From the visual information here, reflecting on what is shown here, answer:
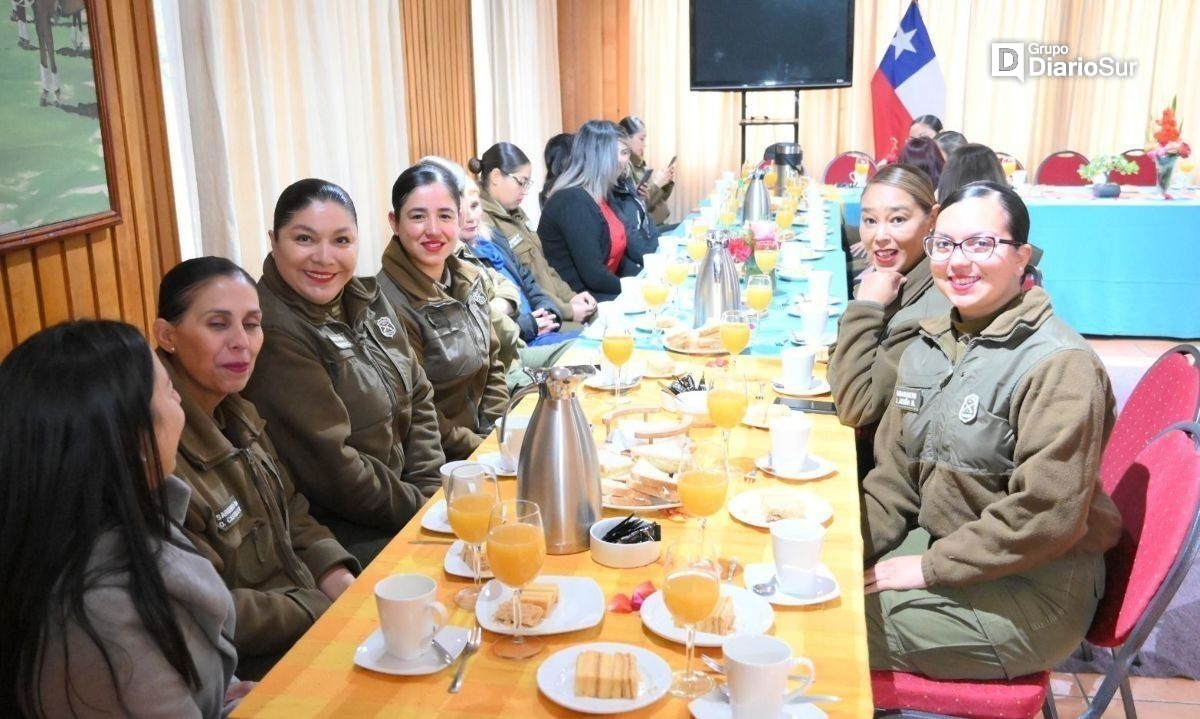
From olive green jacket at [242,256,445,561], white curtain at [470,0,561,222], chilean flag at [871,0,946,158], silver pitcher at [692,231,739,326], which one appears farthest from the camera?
chilean flag at [871,0,946,158]

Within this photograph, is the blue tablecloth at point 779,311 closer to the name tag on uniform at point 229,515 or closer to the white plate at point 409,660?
the name tag on uniform at point 229,515

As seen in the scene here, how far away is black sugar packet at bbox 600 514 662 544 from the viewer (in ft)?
4.94

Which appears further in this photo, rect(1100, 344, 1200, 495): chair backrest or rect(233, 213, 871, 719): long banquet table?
rect(1100, 344, 1200, 495): chair backrest

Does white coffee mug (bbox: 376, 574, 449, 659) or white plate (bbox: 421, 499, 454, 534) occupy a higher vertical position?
white coffee mug (bbox: 376, 574, 449, 659)

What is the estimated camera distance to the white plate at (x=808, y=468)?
70.2 inches

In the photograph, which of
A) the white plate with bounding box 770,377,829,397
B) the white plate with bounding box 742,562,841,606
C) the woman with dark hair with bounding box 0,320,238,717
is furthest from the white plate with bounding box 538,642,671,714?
the white plate with bounding box 770,377,829,397

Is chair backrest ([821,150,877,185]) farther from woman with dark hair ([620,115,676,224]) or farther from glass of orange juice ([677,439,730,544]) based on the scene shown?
glass of orange juice ([677,439,730,544])

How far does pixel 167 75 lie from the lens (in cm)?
312

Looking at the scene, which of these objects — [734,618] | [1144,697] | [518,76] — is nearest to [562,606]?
[734,618]

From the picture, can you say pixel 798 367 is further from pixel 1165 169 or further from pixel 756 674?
pixel 1165 169

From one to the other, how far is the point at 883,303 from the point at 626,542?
1111 millimetres

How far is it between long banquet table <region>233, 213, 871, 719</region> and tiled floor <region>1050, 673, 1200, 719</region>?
1112mm

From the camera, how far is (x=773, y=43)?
7.12 m

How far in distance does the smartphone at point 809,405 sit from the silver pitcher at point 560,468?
0.77m
